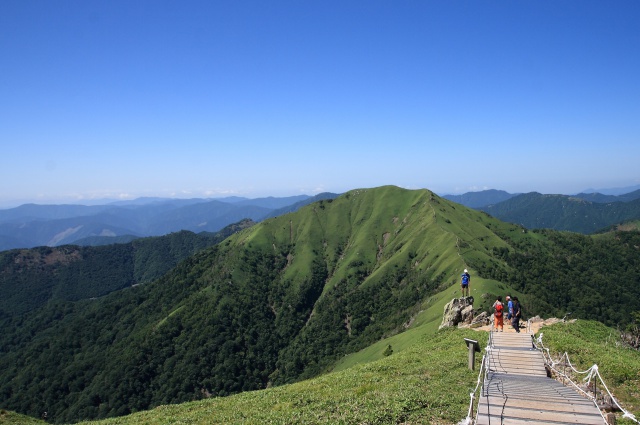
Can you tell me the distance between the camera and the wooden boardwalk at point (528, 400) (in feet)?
49.0

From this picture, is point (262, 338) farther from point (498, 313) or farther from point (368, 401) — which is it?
point (368, 401)

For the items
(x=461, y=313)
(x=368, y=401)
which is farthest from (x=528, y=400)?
(x=461, y=313)

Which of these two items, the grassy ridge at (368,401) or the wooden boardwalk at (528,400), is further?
the grassy ridge at (368,401)

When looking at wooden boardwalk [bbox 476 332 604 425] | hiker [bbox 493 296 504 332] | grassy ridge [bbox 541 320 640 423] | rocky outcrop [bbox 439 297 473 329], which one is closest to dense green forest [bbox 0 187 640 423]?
rocky outcrop [bbox 439 297 473 329]

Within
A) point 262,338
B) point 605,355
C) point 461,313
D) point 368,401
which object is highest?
point 368,401

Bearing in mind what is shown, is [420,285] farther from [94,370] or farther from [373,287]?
[94,370]

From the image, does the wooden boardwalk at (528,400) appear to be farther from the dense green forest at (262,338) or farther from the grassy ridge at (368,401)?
the dense green forest at (262,338)

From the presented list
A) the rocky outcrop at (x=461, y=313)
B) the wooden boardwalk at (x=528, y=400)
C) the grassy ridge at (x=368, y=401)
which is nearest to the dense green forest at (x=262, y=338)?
the rocky outcrop at (x=461, y=313)

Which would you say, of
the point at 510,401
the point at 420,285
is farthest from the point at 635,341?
the point at 420,285

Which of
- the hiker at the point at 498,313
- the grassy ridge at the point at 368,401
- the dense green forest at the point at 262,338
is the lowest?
the dense green forest at the point at 262,338

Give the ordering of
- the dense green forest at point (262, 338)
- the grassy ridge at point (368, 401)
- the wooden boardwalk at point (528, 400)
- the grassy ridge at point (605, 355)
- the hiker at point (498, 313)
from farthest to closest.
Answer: the dense green forest at point (262, 338)
the hiker at point (498, 313)
the grassy ridge at point (605, 355)
the grassy ridge at point (368, 401)
the wooden boardwalk at point (528, 400)

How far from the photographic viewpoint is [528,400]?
1664cm

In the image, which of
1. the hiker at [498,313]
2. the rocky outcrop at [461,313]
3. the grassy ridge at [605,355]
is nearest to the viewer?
the grassy ridge at [605,355]

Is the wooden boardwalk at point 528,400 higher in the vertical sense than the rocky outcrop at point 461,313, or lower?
higher
